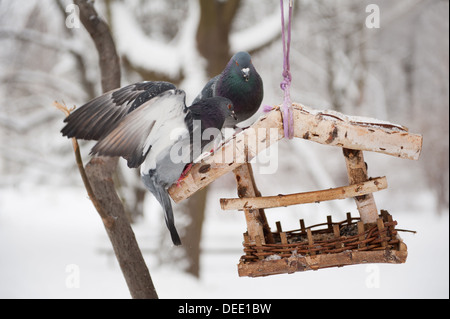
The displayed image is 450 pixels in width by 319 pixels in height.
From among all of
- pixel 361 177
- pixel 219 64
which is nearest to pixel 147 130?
pixel 361 177

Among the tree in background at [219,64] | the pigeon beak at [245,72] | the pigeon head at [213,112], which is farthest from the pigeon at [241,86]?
the tree in background at [219,64]

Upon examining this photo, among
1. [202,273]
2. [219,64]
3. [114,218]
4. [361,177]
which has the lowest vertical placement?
[202,273]

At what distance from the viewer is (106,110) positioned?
1548 millimetres

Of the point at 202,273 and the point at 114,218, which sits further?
the point at 202,273

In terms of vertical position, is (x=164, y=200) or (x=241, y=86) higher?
(x=241, y=86)

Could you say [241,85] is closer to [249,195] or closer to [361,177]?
[249,195]

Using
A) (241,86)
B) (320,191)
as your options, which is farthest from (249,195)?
(241,86)

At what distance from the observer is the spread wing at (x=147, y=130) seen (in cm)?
144

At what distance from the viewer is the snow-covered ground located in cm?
407

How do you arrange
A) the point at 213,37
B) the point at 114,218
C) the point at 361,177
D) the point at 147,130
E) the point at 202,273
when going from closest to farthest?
1. the point at 147,130
2. the point at 361,177
3. the point at 114,218
4. the point at 213,37
5. the point at 202,273

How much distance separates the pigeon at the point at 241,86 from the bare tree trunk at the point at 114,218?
75 cm

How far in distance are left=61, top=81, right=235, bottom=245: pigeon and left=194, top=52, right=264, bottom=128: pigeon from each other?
12 centimetres

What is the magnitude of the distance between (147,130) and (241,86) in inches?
15.3

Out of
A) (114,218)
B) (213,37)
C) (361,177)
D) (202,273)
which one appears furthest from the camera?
(202,273)
